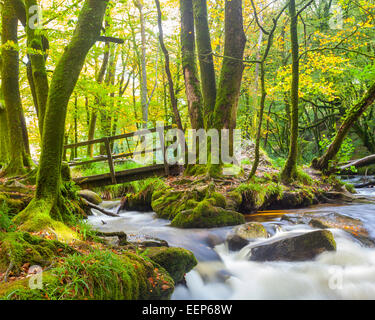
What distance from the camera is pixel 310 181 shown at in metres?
7.92

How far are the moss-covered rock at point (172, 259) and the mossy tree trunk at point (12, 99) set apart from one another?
6.43m

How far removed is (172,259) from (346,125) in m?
6.83

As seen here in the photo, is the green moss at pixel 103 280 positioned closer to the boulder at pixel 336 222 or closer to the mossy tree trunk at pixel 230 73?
the boulder at pixel 336 222

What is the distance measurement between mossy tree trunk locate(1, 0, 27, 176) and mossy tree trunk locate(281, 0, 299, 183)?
7.72 metres

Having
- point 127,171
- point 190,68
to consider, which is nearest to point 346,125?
point 190,68

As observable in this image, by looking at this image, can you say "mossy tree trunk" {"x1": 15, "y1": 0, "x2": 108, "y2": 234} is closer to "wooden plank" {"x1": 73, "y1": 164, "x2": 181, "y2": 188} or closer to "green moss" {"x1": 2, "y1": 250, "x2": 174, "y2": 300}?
"green moss" {"x1": 2, "y1": 250, "x2": 174, "y2": 300}

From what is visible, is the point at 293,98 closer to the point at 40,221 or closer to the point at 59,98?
the point at 59,98

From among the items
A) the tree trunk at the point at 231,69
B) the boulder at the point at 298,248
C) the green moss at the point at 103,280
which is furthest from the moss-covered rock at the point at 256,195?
the green moss at the point at 103,280

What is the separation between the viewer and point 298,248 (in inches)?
154

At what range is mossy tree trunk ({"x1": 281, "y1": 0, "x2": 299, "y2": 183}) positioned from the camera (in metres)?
6.85

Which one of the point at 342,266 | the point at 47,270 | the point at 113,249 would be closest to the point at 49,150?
the point at 113,249

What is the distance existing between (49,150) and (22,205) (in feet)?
4.47

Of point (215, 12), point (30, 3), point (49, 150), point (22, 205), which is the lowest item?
point (22, 205)
